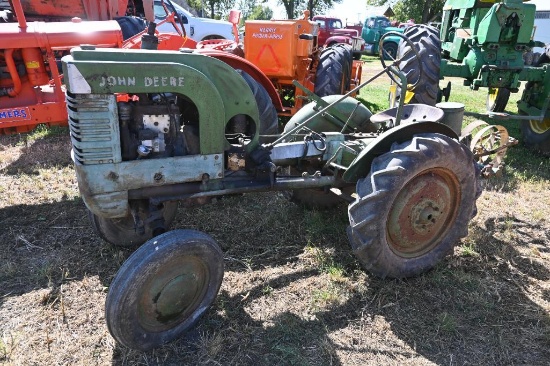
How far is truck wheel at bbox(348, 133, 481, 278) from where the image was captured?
2.74 metres

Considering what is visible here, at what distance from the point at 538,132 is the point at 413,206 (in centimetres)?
429

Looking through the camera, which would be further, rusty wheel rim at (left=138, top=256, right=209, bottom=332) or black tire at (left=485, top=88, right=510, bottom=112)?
black tire at (left=485, top=88, right=510, bottom=112)

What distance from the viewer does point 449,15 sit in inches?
312

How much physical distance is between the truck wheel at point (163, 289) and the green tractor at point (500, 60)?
3860 mm

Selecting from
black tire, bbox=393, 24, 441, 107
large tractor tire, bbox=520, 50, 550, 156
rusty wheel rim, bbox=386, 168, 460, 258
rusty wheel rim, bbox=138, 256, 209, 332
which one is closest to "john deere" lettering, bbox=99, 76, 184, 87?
rusty wheel rim, bbox=138, 256, 209, 332

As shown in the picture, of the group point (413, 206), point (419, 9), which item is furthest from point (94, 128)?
point (419, 9)

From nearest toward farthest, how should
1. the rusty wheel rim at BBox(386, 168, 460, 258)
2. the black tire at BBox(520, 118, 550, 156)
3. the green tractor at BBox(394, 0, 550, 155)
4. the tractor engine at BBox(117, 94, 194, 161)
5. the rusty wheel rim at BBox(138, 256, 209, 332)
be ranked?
the rusty wheel rim at BBox(138, 256, 209, 332)
the tractor engine at BBox(117, 94, 194, 161)
the rusty wheel rim at BBox(386, 168, 460, 258)
the green tractor at BBox(394, 0, 550, 155)
the black tire at BBox(520, 118, 550, 156)

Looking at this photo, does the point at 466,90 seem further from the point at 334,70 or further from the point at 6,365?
the point at 6,365

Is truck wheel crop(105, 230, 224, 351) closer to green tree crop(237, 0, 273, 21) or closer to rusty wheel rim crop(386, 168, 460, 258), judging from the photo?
rusty wheel rim crop(386, 168, 460, 258)

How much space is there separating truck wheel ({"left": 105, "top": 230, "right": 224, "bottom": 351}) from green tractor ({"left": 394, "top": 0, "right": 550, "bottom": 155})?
386cm

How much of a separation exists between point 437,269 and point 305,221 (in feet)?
3.91

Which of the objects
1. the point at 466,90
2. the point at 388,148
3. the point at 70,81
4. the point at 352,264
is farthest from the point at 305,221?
the point at 466,90

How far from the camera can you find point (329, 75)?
6531 mm

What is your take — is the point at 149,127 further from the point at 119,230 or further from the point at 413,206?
the point at 413,206
